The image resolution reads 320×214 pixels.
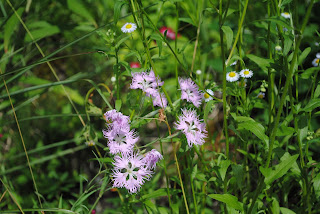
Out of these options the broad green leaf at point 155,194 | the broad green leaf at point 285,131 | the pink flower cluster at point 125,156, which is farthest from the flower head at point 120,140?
the broad green leaf at point 285,131

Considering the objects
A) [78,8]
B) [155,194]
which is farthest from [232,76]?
[78,8]

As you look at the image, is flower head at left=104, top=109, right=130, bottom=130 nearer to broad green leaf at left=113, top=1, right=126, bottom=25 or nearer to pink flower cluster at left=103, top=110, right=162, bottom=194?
pink flower cluster at left=103, top=110, right=162, bottom=194

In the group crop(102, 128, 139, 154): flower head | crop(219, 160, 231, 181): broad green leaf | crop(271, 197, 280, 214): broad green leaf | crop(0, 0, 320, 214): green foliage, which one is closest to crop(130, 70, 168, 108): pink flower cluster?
crop(0, 0, 320, 214): green foliage

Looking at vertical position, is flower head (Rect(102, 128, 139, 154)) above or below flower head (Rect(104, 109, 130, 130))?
below

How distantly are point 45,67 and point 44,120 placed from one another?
0.42 metres

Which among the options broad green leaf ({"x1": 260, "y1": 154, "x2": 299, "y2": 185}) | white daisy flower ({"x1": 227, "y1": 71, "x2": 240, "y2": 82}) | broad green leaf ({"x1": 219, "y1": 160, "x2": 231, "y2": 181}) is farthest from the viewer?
white daisy flower ({"x1": 227, "y1": 71, "x2": 240, "y2": 82})

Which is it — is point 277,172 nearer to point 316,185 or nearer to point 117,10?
point 316,185

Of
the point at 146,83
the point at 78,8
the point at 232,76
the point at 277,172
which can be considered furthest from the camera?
the point at 78,8

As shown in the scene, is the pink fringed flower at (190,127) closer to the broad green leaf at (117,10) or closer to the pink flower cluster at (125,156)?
the pink flower cluster at (125,156)

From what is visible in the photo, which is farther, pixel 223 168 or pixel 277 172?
pixel 223 168

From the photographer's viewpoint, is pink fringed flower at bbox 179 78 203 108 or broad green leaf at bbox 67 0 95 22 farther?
broad green leaf at bbox 67 0 95 22

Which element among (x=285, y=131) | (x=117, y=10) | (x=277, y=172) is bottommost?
(x=277, y=172)

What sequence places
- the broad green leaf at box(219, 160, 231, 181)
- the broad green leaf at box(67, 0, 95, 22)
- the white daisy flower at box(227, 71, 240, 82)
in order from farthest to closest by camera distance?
1. the broad green leaf at box(67, 0, 95, 22)
2. the white daisy flower at box(227, 71, 240, 82)
3. the broad green leaf at box(219, 160, 231, 181)

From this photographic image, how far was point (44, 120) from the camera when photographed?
5.81 feet
